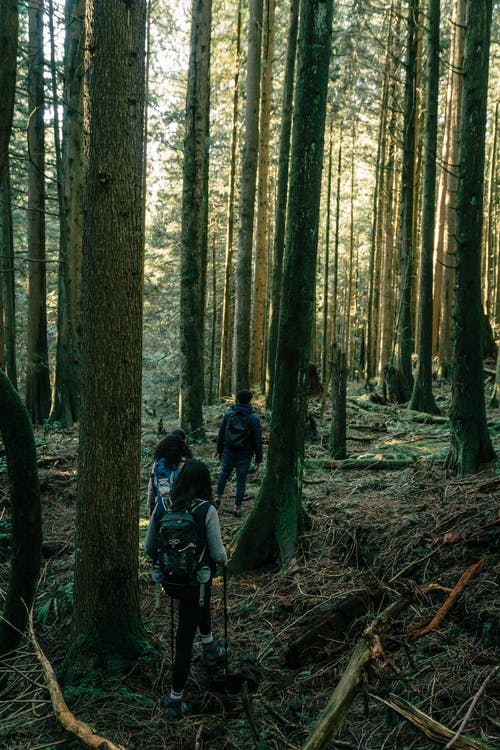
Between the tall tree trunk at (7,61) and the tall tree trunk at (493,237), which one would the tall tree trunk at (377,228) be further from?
the tall tree trunk at (7,61)

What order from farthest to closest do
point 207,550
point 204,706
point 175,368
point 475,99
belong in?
point 175,368 → point 475,99 → point 207,550 → point 204,706

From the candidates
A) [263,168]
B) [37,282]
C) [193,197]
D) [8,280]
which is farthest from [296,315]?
[8,280]

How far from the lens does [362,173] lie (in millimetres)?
30125

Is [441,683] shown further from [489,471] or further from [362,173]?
[362,173]

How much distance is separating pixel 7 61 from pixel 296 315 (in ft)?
11.3

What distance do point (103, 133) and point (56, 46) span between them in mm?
12745

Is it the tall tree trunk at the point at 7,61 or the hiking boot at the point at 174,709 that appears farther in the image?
the tall tree trunk at the point at 7,61

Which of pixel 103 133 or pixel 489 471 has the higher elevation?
pixel 103 133

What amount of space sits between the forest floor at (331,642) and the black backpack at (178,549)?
0.85 metres

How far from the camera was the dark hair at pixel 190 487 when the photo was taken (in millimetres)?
4215

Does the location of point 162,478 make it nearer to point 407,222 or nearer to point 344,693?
point 344,693

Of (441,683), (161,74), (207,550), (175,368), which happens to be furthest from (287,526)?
(175,368)

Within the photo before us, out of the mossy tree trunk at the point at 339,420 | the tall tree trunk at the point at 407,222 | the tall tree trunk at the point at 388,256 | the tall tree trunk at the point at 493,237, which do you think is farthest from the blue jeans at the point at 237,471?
the tall tree trunk at the point at 493,237

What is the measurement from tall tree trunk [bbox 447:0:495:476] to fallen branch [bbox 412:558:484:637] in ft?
9.23
